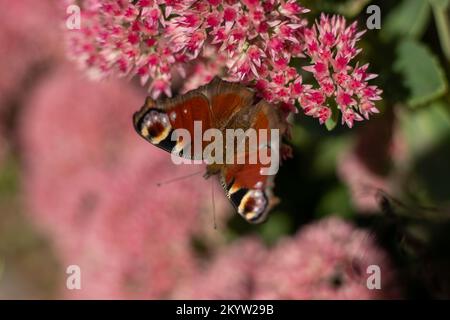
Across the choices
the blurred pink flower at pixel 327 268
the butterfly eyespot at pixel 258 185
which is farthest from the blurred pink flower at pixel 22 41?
the butterfly eyespot at pixel 258 185

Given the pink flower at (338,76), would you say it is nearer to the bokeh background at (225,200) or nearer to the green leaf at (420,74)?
the bokeh background at (225,200)

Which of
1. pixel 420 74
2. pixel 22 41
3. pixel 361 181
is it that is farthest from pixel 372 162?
pixel 22 41

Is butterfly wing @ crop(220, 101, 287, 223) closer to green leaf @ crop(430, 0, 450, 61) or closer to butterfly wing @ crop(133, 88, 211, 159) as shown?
butterfly wing @ crop(133, 88, 211, 159)

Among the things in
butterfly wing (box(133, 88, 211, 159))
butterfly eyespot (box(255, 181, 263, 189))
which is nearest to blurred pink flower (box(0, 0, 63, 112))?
butterfly wing (box(133, 88, 211, 159))

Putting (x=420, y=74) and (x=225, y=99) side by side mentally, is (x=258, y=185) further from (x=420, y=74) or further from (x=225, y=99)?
(x=420, y=74)

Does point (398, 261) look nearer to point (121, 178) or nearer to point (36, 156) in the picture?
point (121, 178)
